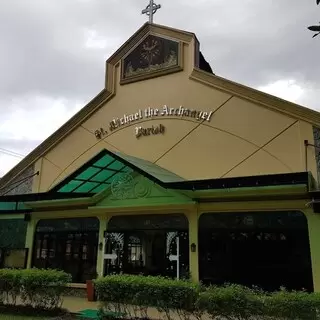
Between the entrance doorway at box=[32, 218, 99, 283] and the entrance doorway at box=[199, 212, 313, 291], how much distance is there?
174 inches

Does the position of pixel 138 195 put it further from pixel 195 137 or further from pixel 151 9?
pixel 151 9

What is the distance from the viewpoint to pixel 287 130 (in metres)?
11.4

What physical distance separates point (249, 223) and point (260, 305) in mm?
4360

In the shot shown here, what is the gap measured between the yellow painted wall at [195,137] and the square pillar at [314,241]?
1378mm

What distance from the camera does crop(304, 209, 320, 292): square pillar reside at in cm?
999

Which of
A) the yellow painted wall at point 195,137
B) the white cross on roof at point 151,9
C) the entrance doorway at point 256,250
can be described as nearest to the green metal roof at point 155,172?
the yellow painted wall at point 195,137

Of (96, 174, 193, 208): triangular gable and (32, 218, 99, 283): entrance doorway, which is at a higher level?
(96, 174, 193, 208): triangular gable

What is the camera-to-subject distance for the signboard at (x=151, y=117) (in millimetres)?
13062

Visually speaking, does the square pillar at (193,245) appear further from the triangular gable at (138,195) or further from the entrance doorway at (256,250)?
the triangular gable at (138,195)

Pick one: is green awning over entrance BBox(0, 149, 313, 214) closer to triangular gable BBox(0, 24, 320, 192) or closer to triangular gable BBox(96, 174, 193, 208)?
triangular gable BBox(96, 174, 193, 208)

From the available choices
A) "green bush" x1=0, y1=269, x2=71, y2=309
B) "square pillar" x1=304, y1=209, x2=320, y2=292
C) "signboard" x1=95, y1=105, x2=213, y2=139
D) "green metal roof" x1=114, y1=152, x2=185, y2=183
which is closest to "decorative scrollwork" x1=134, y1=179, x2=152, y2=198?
"green metal roof" x1=114, y1=152, x2=185, y2=183

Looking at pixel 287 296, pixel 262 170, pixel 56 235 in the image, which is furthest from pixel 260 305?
pixel 56 235

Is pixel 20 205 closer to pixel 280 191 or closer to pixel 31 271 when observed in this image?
pixel 31 271

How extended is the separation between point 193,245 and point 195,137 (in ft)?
12.2
